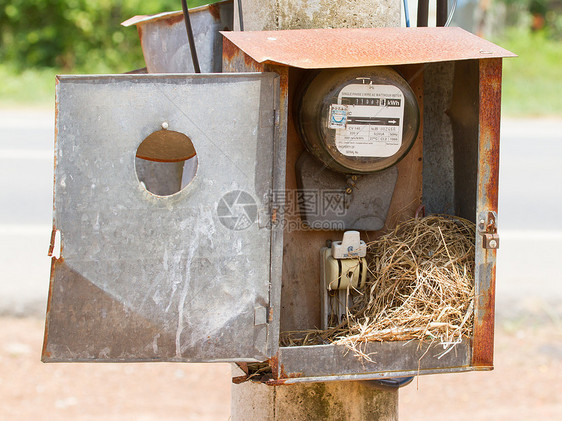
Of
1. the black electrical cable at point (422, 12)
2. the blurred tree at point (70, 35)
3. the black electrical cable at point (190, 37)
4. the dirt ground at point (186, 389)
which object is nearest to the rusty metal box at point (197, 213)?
the black electrical cable at point (190, 37)

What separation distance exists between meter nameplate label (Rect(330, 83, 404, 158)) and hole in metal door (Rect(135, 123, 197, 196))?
46 cm

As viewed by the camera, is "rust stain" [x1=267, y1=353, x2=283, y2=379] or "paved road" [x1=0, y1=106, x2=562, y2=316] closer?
"rust stain" [x1=267, y1=353, x2=283, y2=379]

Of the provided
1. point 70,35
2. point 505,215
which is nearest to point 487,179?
point 505,215

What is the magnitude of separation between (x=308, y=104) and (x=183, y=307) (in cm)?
71

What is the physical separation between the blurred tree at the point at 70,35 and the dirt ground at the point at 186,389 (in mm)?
9641

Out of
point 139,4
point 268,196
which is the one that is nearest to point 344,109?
point 268,196

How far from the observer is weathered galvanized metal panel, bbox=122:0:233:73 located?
2.59 m

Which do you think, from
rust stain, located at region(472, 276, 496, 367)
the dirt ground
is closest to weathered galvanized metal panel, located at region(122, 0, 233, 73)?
rust stain, located at region(472, 276, 496, 367)

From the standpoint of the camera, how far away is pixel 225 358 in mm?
1998

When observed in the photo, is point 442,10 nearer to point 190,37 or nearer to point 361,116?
point 361,116

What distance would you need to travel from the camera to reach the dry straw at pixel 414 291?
7.04ft

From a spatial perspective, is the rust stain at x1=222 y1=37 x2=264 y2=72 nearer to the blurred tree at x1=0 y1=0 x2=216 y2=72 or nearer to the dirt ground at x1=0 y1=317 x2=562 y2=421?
the dirt ground at x1=0 y1=317 x2=562 y2=421

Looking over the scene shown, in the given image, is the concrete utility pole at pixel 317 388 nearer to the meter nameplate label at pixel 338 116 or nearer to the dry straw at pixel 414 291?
the dry straw at pixel 414 291

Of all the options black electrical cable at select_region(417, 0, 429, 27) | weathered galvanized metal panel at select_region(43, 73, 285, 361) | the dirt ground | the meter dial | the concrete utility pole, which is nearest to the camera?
weathered galvanized metal panel at select_region(43, 73, 285, 361)
